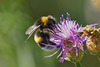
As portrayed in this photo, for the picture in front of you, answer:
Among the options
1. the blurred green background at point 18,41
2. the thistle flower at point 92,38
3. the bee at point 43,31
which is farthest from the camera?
the blurred green background at point 18,41

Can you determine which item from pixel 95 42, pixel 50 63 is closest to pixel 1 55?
pixel 50 63

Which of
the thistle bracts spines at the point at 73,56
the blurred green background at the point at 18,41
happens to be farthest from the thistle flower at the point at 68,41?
the blurred green background at the point at 18,41

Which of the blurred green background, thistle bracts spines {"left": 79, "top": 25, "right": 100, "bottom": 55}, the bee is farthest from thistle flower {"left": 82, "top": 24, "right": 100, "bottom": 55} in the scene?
the blurred green background

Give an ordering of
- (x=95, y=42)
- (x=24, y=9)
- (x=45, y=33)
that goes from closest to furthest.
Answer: (x=95, y=42) → (x=45, y=33) → (x=24, y=9)

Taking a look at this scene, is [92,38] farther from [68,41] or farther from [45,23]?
[45,23]

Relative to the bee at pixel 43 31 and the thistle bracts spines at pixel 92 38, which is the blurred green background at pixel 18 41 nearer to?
the bee at pixel 43 31

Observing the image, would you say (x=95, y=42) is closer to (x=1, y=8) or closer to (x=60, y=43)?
(x=60, y=43)

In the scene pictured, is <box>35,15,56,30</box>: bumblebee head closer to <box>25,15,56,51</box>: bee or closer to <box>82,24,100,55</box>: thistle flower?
<box>25,15,56,51</box>: bee

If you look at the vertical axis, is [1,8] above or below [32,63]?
above

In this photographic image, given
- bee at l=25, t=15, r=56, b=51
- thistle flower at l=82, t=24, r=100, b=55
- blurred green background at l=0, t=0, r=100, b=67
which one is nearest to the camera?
thistle flower at l=82, t=24, r=100, b=55

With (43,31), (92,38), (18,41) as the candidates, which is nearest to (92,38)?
(92,38)

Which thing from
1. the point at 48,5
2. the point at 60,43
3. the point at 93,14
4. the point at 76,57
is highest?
the point at 48,5
